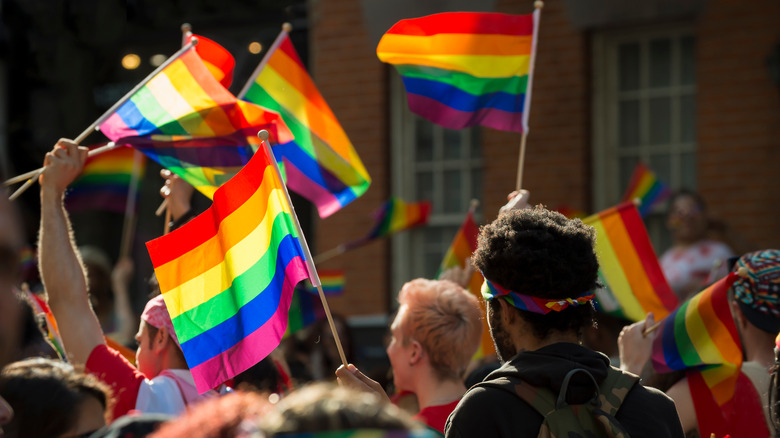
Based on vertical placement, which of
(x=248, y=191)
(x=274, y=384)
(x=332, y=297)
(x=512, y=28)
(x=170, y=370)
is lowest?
(x=332, y=297)

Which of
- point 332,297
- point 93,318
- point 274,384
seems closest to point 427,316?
point 274,384

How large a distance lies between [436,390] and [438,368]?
0.08 metres

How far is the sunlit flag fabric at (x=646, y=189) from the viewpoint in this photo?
741 cm

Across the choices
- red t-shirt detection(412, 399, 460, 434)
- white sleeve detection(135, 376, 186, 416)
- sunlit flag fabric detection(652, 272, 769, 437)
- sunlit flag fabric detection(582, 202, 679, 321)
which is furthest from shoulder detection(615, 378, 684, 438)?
sunlit flag fabric detection(582, 202, 679, 321)

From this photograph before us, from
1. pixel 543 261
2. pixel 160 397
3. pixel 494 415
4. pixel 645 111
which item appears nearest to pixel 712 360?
pixel 543 261

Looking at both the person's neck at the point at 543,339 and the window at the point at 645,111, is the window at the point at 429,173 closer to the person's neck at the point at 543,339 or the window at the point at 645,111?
the window at the point at 645,111

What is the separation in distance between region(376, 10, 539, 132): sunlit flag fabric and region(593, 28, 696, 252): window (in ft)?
11.9

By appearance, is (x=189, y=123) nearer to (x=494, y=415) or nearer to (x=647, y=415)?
(x=494, y=415)

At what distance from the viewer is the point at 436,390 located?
147 inches

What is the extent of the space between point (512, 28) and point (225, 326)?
2.33 m

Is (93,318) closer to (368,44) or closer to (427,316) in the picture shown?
(427,316)

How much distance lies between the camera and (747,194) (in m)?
7.58

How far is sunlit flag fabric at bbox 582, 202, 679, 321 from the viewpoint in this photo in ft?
14.8

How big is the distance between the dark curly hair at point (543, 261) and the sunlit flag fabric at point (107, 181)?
5.24m
